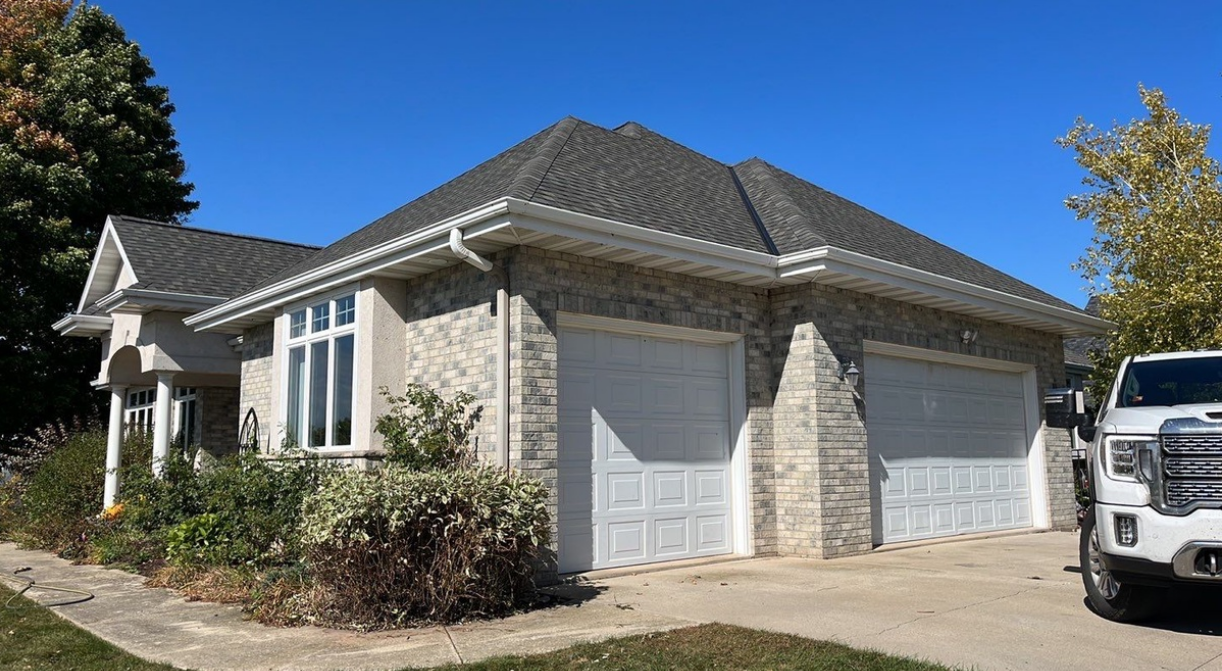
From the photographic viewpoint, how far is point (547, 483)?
8672 millimetres

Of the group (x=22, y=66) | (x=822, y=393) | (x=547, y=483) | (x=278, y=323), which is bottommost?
(x=547, y=483)

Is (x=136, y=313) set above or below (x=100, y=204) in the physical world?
below

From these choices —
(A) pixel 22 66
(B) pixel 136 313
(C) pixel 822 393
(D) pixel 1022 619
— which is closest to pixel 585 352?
(C) pixel 822 393

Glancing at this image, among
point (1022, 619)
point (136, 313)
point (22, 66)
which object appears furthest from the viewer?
point (22, 66)

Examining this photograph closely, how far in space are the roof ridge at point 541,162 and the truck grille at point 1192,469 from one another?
19.1ft

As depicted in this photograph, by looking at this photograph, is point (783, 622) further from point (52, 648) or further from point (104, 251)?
point (104, 251)

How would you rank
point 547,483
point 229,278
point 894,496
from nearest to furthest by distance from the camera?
point 547,483 → point 894,496 → point 229,278

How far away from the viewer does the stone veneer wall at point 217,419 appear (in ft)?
52.0

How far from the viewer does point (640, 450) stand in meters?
9.91

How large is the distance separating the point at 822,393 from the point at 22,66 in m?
23.4

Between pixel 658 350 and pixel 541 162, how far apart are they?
261 cm

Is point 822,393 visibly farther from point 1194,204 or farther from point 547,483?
point 1194,204

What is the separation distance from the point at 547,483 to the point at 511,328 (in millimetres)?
1576

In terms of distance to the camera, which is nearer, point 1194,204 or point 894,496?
point 894,496
